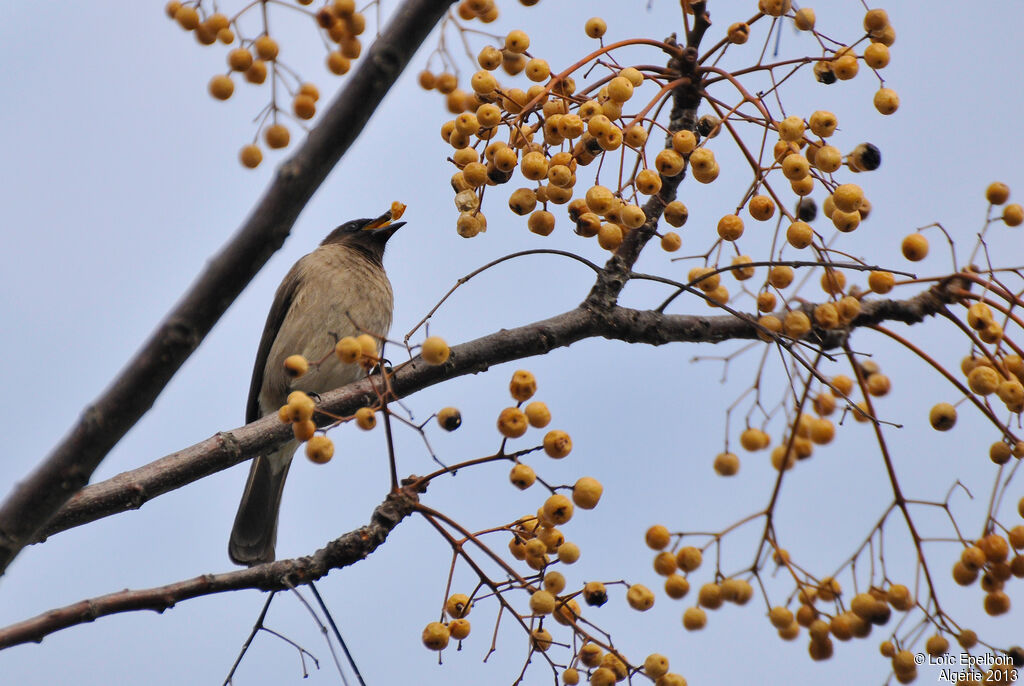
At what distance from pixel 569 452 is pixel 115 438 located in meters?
1.10

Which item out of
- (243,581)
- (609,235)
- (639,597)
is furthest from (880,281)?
(243,581)

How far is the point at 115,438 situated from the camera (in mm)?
2201

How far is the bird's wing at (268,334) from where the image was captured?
6.18 meters

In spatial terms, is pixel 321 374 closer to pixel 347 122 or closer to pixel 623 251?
pixel 623 251

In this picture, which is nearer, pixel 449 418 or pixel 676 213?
pixel 449 418

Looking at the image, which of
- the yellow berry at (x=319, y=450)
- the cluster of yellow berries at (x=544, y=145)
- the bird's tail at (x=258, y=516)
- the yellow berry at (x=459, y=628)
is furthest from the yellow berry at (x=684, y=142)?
the bird's tail at (x=258, y=516)

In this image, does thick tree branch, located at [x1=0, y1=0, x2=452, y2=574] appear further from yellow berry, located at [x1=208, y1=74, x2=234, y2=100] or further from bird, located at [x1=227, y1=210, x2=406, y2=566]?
bird, located at [x1=227, y1=210, x2=406, y2=566]

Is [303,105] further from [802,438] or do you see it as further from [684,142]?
[802,438]

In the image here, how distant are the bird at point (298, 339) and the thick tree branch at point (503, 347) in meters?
2.25

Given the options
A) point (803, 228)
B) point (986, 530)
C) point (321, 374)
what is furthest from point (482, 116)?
point (321, 374)

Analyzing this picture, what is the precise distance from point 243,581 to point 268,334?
140 inches

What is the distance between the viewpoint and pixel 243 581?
2.86m

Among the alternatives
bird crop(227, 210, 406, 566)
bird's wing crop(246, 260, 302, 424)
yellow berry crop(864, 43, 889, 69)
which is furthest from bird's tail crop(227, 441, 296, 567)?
yellow berry crop(864, 43, 889, 69)

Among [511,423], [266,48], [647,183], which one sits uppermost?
[647,183]
